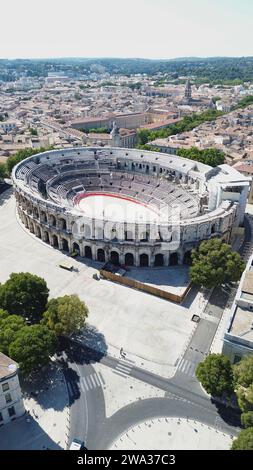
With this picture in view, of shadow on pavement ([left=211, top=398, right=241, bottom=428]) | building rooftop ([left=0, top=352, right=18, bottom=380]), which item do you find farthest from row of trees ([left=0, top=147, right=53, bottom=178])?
shadow on pavement ([left=211, top=398, right=241, bottom=428])

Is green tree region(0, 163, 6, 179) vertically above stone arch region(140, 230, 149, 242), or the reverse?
green tree region(0, 163, 6, 179)

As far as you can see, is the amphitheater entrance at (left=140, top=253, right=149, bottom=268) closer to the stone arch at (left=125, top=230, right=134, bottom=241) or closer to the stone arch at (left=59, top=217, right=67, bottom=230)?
the stone arch at (left=125, top=230, right=134, bottom=241)

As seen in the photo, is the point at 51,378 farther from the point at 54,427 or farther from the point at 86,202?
the point at 86,202

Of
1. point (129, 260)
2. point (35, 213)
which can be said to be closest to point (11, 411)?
point (129, 260)

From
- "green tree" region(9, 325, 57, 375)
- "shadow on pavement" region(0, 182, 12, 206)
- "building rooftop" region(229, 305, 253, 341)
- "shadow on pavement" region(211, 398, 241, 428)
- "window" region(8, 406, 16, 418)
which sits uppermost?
"building rooftop" region(229, 305, 253, 341)

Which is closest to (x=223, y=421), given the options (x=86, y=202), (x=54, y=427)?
(x=54, y=427)
